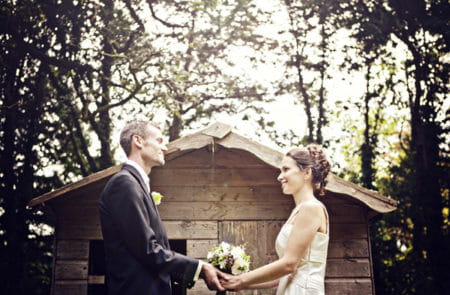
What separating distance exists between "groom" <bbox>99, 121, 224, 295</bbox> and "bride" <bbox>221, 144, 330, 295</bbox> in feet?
2.30

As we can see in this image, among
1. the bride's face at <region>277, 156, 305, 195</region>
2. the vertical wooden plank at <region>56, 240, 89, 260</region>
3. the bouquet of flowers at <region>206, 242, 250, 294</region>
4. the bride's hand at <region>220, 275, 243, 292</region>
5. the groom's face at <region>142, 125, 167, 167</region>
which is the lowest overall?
the bride's hand at <region>220, 275, 243, 292</region>

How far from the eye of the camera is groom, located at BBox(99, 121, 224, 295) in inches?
125

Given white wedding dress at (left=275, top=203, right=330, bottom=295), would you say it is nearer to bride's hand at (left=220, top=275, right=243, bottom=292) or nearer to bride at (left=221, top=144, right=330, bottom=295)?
bride at (left=221, top=144, right=330, bottom=295)

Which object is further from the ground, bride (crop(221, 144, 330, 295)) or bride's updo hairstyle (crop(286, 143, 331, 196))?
bride's updo hairstyle (crop(286, 143, 331, 196))

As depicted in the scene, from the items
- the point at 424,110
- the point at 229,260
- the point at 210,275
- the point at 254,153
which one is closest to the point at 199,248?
the point at 254,153

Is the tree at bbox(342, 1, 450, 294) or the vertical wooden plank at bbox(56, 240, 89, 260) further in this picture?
the tree at bbox(342, 1, 450, 294)

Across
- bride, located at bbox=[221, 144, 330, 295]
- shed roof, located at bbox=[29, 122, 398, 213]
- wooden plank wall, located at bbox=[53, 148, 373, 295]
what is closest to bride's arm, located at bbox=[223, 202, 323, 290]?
bride, located at bbox=[221, 144, 330, 295]

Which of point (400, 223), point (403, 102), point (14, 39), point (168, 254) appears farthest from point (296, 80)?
point (168, 254)

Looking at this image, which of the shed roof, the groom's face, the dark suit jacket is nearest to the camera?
the dark suit jacket

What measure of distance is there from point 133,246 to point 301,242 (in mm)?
1392

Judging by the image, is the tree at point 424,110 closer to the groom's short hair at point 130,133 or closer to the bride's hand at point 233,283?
the bride's hand at point 233,283

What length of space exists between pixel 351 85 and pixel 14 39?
10635mm

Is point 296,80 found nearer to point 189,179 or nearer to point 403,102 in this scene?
point 403,102

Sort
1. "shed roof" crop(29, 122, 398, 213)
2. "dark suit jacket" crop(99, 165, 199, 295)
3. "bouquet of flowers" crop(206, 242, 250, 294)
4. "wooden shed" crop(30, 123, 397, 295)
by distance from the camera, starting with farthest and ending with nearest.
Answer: "wooden shed" crop(30, 123, 397, 295) < "shed roof" crop(29, 122, 398, 213) < "bouquet of flowers" crop(206, 242, 250, 294) < "dark suit jacket" crop(99, 165, 199, 295)
